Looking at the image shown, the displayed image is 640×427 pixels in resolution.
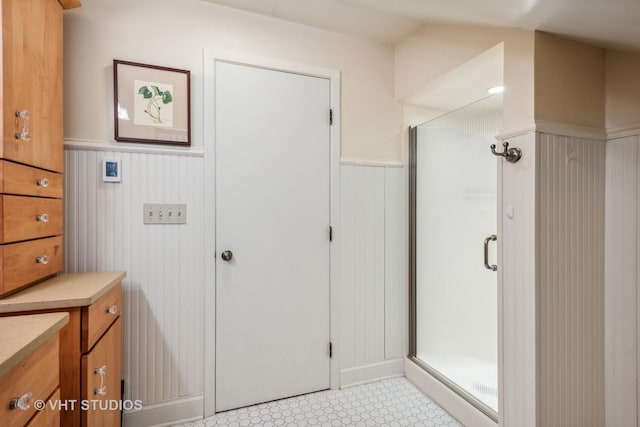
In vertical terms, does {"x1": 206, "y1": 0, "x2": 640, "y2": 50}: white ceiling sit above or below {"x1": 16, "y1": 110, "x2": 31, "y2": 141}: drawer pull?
above

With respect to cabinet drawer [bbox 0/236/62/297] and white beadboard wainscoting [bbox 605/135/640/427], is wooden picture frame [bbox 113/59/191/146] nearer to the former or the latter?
cabinet drawer [bbox 0/236/62/297]

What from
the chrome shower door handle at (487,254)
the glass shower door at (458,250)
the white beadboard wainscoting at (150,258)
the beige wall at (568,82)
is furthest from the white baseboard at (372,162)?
the beige wall at (568,82)

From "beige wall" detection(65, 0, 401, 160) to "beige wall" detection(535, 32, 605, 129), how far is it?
3.44 ft

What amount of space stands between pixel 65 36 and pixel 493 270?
2613 mm

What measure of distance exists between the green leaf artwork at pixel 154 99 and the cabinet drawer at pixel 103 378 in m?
1.07

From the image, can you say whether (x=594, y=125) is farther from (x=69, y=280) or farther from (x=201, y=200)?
(x=69, y=280)

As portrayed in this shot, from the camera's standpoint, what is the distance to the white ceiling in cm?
120

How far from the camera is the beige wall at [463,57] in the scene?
1.46 metres

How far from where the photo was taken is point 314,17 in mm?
2029

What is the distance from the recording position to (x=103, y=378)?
1.32 metres

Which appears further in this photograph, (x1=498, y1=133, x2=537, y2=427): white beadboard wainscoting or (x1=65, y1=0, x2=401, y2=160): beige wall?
(x1=65, y1=0, x2=401, y2=160): beige wall

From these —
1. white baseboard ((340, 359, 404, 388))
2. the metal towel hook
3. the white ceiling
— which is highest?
the white ceiling

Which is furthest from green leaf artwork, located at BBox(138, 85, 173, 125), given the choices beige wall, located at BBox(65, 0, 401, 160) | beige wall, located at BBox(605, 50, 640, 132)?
beige wall, located at BBox(605, 50, 640, 132)

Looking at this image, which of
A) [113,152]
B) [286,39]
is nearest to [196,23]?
[286,39]
